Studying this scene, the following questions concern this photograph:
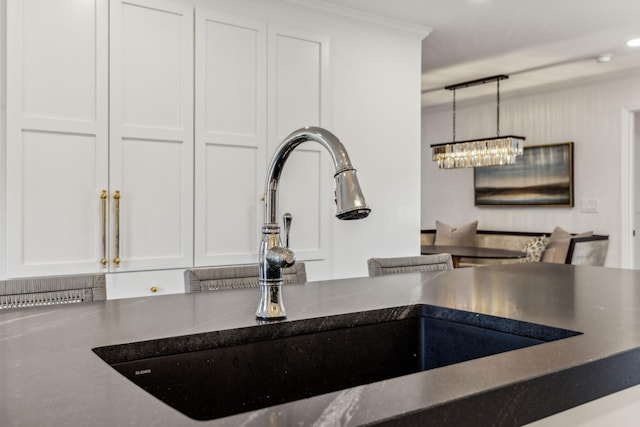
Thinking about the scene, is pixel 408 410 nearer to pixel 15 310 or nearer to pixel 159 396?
pixel 159 396

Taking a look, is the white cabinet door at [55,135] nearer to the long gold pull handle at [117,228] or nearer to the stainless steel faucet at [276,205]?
the long gold pull handle at [117,228]

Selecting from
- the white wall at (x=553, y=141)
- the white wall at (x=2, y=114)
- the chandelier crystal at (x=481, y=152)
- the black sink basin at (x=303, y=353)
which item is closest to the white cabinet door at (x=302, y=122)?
the white wall at (x=2, y=114)

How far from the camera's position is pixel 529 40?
4328 millimetres

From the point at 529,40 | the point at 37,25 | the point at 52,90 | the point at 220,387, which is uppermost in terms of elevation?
the point at 529,40

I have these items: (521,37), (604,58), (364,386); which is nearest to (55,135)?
(364,386)

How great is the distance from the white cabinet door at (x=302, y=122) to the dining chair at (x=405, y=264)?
1.20 metres

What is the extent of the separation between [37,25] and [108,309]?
1921mm

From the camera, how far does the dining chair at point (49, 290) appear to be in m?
1.42

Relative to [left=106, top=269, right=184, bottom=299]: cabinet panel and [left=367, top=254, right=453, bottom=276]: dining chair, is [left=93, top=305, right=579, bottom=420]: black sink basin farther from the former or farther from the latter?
[left=106, top=269, right=184, bottom=299]: cabinet panel

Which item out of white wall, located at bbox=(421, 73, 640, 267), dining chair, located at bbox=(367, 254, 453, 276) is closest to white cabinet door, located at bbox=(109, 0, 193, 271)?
dining chair, located at bbox=(367, 254, 453, 276)

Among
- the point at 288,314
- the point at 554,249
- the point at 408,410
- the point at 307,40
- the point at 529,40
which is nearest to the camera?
the point at 408,410

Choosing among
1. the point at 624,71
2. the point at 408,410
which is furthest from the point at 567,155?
the point at 408,410

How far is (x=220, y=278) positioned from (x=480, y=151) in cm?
427

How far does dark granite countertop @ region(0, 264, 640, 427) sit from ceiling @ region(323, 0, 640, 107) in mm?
2506
